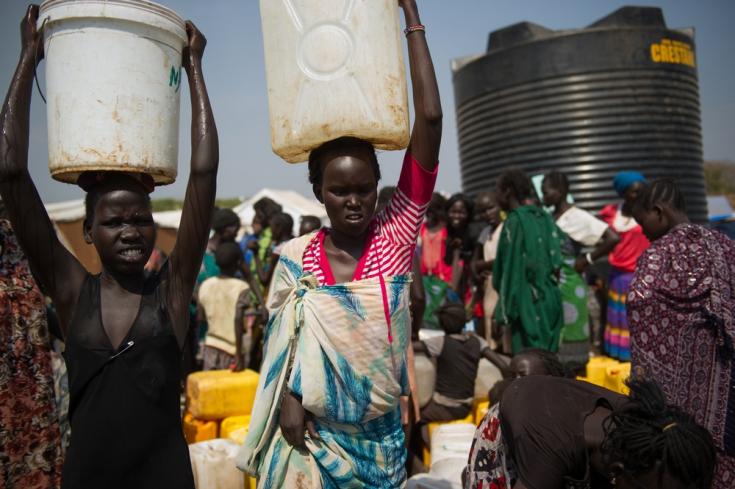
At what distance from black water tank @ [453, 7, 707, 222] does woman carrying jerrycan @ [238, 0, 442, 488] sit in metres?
7.20

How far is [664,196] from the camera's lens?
3.10 meters

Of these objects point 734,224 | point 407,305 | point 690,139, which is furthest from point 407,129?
point 690,139

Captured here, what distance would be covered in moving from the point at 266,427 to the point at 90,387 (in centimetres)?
54

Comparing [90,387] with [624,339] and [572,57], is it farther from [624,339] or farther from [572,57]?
[572,57]

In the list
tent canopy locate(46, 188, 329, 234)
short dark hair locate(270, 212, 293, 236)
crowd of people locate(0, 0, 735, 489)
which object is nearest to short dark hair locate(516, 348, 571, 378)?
crowd of people locate(0, 0, 735, 489)

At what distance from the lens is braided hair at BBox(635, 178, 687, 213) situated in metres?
3.09

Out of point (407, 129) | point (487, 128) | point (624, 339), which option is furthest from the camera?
point (487, 128)

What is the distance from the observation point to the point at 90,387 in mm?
1598

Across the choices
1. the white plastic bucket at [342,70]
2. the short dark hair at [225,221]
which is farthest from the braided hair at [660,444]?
the short dark hair at [225,221]

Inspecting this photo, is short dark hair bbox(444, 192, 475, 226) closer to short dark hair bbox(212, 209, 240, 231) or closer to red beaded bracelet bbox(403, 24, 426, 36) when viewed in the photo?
short dark hair bbox(212, 209, 240, 231)

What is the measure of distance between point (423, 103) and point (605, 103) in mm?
7548

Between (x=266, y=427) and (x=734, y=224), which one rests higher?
(x=734, y=224)

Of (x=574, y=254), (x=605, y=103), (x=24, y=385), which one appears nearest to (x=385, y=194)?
(x=574, y=254)

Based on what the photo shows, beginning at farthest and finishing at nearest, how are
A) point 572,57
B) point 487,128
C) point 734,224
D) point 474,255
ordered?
point 487,128, point 572,57, point 474,255, point 734,224
